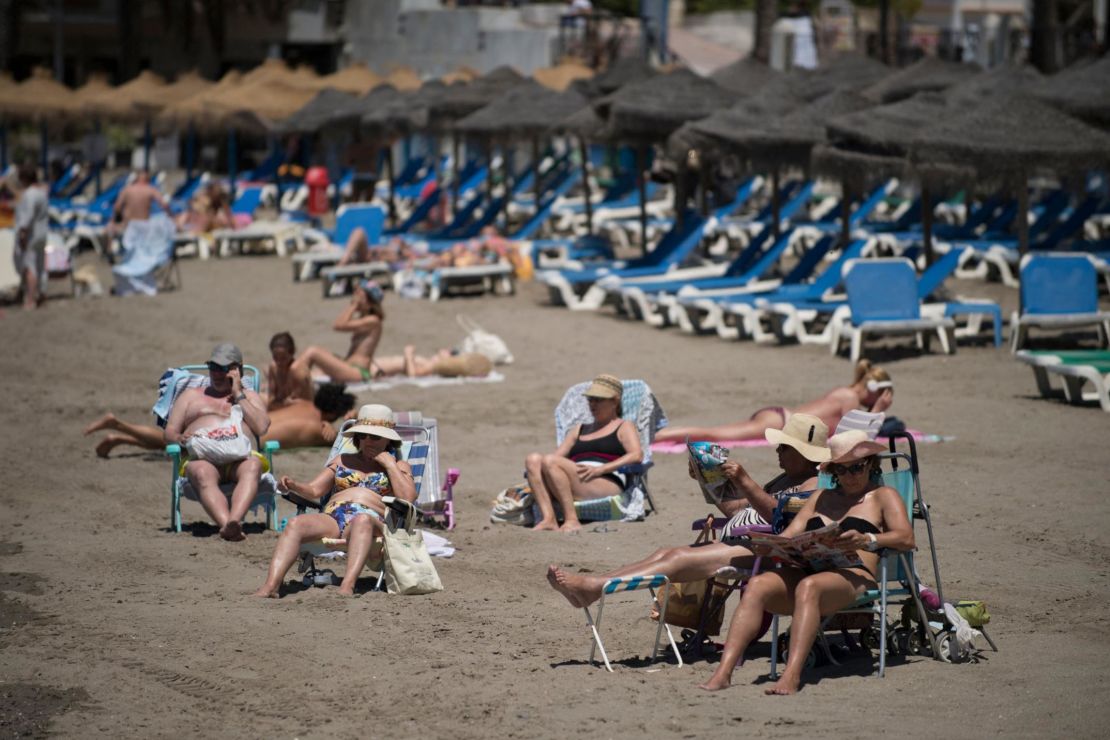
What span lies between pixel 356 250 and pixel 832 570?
13633 millimetres

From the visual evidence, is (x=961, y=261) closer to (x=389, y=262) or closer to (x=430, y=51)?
(x=389, y=262)

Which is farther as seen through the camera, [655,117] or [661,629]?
[655,117]

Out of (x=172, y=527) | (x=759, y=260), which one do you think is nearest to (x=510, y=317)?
(x=759, y=260)

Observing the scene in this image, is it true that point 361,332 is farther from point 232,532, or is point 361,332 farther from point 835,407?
point 232,532

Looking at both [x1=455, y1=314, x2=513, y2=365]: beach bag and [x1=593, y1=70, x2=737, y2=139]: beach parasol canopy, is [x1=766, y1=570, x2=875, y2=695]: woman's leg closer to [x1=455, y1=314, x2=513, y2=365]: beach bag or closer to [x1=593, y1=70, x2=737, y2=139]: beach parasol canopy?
[x1=455, y1=314, x2=513, y2=365]: beach bag

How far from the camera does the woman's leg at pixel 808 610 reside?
5.29 metres

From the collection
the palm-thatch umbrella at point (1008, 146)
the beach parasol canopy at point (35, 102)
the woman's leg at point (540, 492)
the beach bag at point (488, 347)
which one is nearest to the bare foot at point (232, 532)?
the woman's leg at point (540, 492)

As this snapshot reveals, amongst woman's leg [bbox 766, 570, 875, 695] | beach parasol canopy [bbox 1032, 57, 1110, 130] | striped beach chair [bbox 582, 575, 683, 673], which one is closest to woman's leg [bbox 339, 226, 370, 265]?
beach parasol canopy [bbox 1032, 57, 1110, 130]

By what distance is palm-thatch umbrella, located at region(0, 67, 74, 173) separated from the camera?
95.0 ft

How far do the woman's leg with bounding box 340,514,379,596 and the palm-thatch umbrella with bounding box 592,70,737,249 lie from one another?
1216cm

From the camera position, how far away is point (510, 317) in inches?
650

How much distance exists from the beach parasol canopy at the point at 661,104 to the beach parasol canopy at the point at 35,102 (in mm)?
13370

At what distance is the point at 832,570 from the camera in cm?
552

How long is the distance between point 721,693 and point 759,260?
11.8 meters
